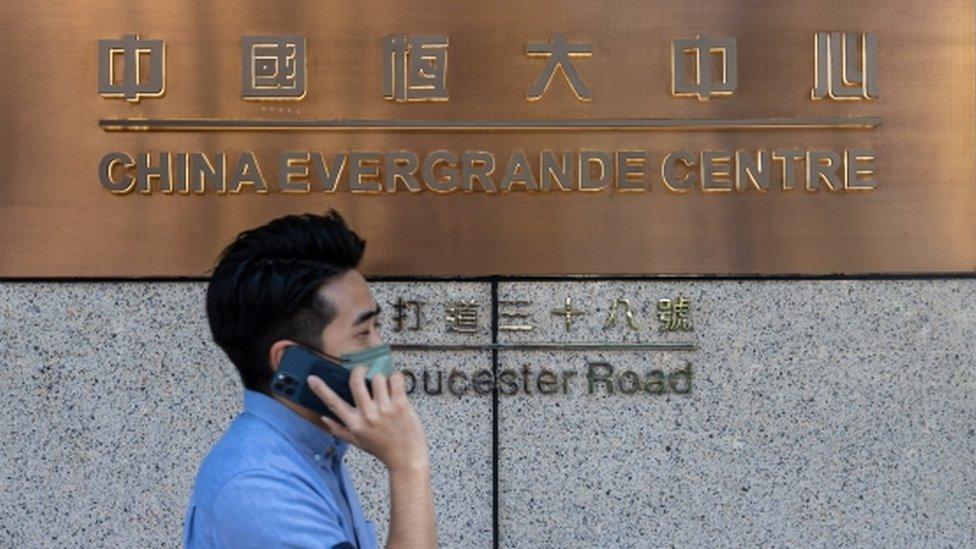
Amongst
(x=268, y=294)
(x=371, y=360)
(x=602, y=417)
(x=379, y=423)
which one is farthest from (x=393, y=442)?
(x=602, y=417)

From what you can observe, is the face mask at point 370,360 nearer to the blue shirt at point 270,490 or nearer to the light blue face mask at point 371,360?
the light blue face mask at point 371,360

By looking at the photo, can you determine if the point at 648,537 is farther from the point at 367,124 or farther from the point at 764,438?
the point at 367,124

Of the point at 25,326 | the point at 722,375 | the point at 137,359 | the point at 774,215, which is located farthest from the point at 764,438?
the point at 25,326

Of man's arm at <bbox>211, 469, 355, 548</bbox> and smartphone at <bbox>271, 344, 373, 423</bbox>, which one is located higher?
smartphone at <bbox>271, 344, 373, 423</bbox>

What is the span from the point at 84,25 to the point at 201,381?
132cm

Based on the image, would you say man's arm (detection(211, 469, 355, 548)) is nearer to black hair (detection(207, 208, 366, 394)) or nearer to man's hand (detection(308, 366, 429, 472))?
man's hand (detection(308, 366, 429, 472))

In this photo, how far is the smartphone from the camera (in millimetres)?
1924

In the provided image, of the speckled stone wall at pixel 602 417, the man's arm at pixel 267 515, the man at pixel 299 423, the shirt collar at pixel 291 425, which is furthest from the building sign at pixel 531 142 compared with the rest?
the man's arm at pixel 267 515

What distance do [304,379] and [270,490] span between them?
0.20m

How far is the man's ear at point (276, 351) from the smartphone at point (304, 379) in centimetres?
4

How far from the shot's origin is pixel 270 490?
180 centimetres

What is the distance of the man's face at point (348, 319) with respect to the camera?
201 cm

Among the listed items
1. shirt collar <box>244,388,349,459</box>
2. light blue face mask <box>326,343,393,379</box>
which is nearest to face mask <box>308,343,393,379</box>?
light blue face mask <box>326,343,393,379</box>

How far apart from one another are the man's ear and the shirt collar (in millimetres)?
50
